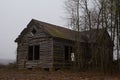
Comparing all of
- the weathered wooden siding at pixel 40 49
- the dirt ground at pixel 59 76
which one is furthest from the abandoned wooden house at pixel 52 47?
the dirt ground at pixel 59 76

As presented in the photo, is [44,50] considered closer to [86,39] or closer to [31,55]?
[31,55]

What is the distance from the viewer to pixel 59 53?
31.0 m

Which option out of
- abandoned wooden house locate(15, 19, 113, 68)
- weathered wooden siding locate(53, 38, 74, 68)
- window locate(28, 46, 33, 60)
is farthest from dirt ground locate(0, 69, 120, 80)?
window locate(28, 46, 33, 60)

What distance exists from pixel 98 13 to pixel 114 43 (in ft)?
12.9

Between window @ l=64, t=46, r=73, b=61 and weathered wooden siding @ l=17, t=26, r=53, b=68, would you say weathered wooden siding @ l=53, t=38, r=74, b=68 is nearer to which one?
weathered wooden siding @ l=17, t=26, r=53, b=68

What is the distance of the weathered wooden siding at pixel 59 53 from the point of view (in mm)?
30328

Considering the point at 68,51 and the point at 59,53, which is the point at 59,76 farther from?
the point at 68,51

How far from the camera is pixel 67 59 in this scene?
33.2 m

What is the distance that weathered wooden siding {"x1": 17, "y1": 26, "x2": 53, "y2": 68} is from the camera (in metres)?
30.4

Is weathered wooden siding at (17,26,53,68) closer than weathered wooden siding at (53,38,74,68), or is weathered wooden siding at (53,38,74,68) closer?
weathered wooden siding at (53,38,74,68)

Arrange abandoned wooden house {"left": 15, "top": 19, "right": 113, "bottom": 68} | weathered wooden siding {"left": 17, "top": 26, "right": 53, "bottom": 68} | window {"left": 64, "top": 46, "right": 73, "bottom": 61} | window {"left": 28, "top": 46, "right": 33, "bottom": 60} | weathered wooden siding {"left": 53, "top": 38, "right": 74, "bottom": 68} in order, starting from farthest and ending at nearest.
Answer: window {"left": 28, "top": 46, "right": 33, "bottom": 60} < window {"left": 64, "top": 46, "right": 73, "bottom": 61} < weathered wooden siding {"left": 17, "top": 26, "right": 53, "bottom": 68} < weathered wooden siding {"left": 53, "top": 38, "right": 74, "bottom": 68} < abandoned wooden house {"left": 15, "top": 19, "right": 113, "bottom": 68}

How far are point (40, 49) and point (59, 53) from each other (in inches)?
95.0

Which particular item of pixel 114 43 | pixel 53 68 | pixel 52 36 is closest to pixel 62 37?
pixel 52 36

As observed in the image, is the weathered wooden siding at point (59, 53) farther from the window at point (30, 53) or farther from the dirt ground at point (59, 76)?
the dirt ground at point (59, 76)
